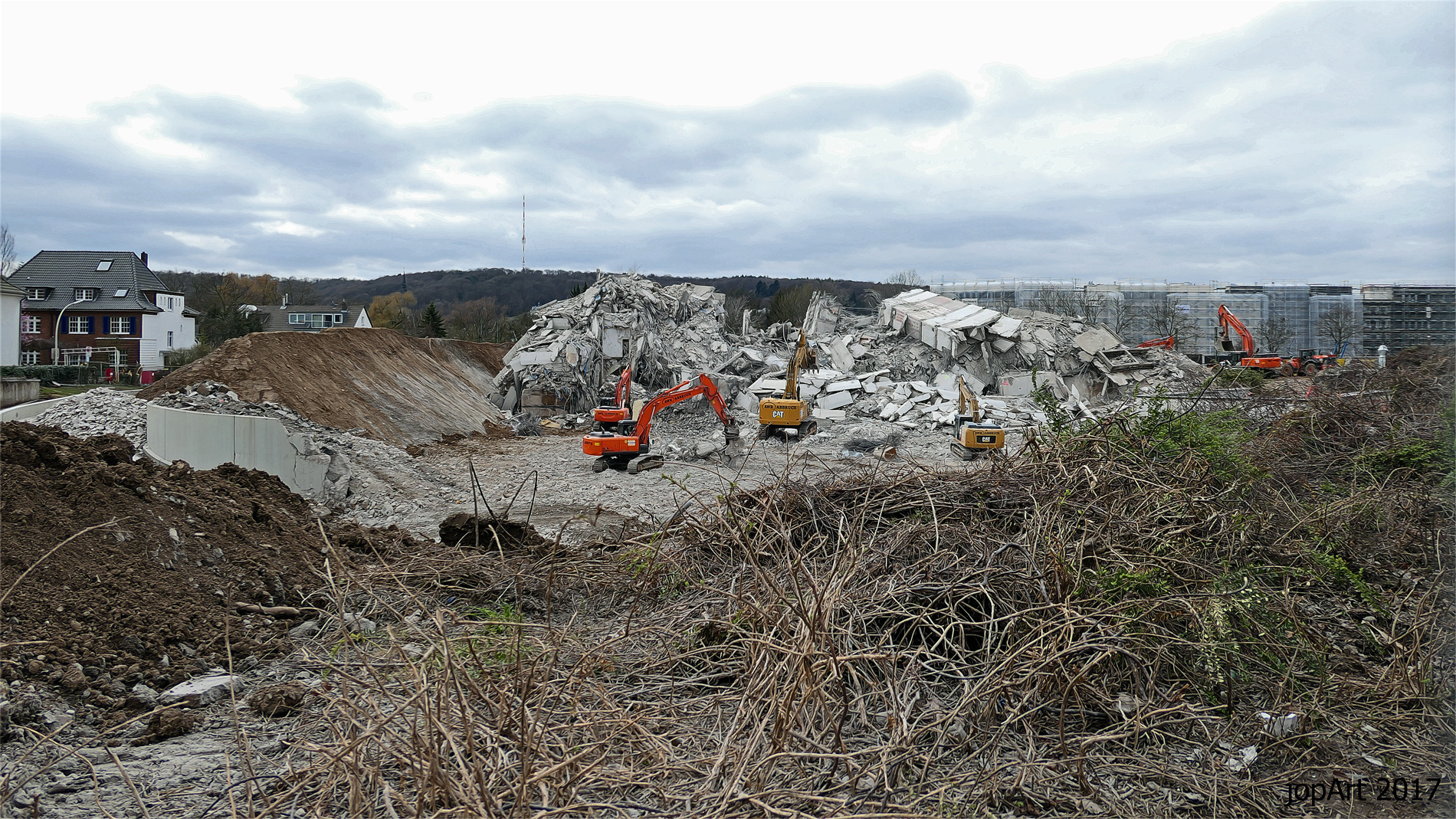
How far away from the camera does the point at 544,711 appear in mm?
3240

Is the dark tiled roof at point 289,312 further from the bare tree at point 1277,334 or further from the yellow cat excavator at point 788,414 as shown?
the bare tree at point 1277,334

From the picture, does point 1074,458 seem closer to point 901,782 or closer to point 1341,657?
point 1341,657

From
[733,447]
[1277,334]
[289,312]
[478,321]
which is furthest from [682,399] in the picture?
[289,312]

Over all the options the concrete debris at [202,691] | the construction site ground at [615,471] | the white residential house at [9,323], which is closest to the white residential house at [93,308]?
the white residential house at [9,323]

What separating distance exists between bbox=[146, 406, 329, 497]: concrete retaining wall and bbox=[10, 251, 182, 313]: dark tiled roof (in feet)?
102

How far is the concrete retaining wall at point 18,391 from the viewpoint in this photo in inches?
664

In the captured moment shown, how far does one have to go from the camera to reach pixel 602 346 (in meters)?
25.3

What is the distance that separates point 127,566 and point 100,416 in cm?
999

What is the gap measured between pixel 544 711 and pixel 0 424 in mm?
5606

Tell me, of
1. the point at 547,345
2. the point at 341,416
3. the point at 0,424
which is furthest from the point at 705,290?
the point at 0,424

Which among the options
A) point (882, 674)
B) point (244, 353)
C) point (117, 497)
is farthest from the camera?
point (244, 353)

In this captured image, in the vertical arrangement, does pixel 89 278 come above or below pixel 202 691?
above

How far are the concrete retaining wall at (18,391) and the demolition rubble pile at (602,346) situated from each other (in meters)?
11.2

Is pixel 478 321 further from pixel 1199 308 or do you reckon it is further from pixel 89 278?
pixel 1199 308
